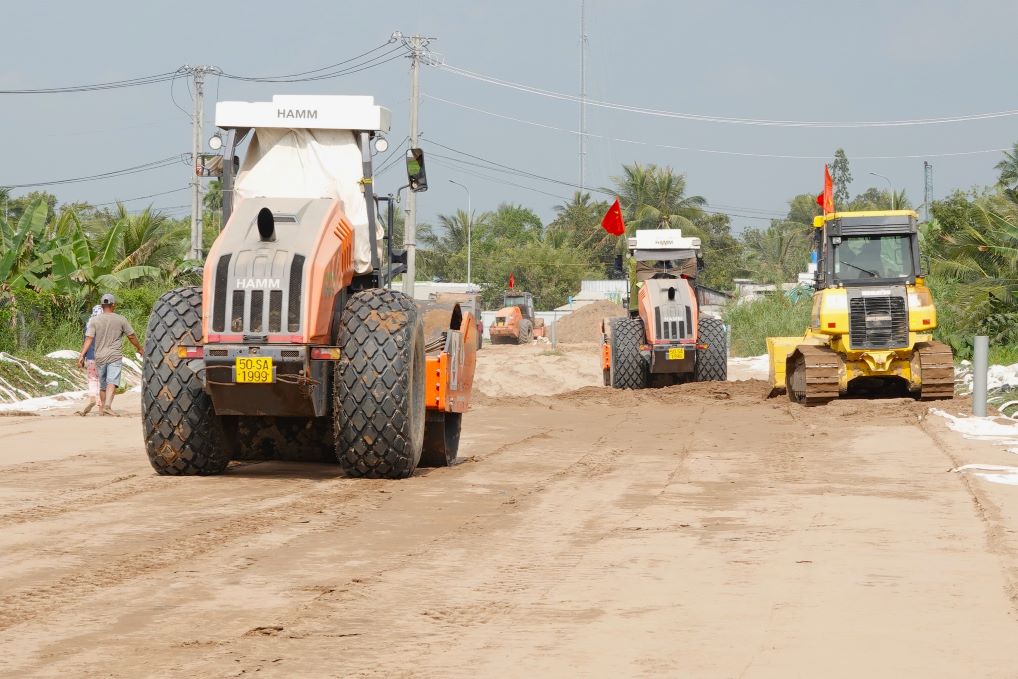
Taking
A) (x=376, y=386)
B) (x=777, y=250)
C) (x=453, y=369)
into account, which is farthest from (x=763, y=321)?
(x=777, y=250)

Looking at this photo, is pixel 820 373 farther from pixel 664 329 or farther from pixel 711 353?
pixel 711 353

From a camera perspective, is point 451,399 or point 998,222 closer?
point 451,399

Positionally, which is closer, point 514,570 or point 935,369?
point 514,570

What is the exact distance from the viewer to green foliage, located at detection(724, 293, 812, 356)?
137ft

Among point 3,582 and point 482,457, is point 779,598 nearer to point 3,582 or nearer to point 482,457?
point 3,582

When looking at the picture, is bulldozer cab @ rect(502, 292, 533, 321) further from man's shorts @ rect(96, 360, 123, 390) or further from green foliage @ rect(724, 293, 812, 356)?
man's shorts @ rect(96, 360, 123, 390)

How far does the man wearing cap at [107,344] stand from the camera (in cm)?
1789

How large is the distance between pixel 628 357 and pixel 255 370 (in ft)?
49.3

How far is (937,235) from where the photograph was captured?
35.6m

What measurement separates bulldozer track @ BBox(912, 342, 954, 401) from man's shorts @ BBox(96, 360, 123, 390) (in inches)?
440

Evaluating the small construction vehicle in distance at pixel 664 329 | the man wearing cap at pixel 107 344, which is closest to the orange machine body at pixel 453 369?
the man wearing cap at pixel 107 344

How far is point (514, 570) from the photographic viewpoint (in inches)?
257

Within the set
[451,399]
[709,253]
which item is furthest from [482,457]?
[709,253]

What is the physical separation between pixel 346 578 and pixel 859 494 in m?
4.76
